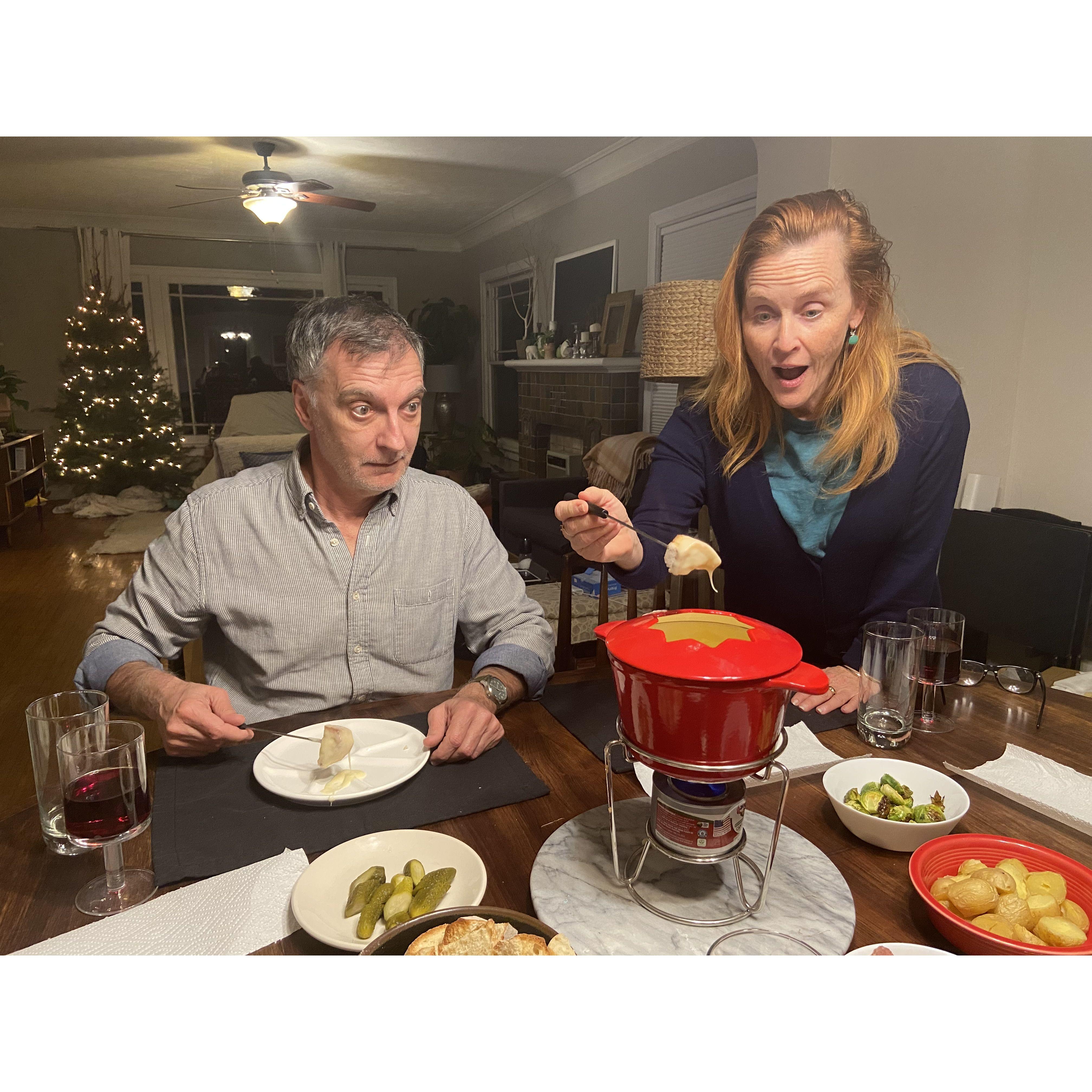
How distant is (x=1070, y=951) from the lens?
0.53 metres

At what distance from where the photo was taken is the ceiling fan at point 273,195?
85 cm

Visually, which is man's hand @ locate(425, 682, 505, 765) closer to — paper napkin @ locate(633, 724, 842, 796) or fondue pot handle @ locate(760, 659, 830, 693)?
paper napkin @ locate(633, 724, 842, 796)

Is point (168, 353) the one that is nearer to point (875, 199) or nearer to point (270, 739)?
point (270, 739)

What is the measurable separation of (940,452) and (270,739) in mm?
995

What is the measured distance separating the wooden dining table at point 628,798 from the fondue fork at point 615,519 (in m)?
0.28

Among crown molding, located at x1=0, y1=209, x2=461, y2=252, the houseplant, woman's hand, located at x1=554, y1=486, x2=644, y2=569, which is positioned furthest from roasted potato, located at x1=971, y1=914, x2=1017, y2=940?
the houseplant

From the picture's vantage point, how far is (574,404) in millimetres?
1105

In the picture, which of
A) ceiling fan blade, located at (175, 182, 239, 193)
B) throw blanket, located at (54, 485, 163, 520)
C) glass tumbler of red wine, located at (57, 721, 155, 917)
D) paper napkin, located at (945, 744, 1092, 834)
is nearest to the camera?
glass tumbler of red wine, located at (57, 721, 155, 917)

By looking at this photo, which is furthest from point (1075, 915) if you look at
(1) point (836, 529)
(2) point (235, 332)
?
(2) point (235, 332)

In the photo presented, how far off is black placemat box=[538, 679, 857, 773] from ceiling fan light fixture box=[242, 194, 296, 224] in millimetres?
747

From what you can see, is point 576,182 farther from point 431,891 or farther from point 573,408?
point 431,891

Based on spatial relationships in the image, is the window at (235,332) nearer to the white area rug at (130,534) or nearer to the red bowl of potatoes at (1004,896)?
the white area rug at (130,534)

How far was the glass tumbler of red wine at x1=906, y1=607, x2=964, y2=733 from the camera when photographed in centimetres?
93

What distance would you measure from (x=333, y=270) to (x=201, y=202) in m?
0.18
